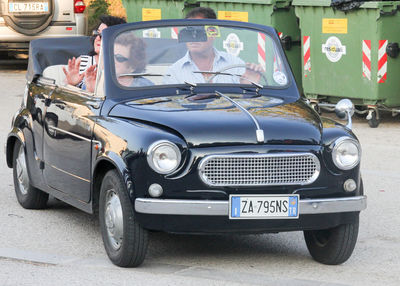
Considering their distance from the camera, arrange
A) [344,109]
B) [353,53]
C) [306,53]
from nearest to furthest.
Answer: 1. [344,109]
2. [353,53]
3. [306,53]

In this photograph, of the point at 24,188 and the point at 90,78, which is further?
the point at 24,188

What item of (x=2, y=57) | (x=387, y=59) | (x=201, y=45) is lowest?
(x=2, y=57)

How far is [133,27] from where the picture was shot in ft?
23.2

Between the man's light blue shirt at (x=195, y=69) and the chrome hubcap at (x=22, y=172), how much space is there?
1753mm

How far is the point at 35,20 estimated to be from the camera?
748 inches

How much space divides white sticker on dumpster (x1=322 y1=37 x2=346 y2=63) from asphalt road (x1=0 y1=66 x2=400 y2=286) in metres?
5.40

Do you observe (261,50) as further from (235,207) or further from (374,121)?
(374,121)

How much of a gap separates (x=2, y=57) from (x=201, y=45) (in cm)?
1584

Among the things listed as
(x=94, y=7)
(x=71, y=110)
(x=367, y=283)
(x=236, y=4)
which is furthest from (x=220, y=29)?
(x=94, y=7)

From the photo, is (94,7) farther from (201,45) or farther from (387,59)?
(201,45)

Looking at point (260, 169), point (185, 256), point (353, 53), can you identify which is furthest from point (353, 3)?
point (260, 169)

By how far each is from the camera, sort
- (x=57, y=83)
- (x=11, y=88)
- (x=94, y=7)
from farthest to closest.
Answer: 1. (x=94, y=7)
2. (x=11, y=88)
3. (x=57, y=83)

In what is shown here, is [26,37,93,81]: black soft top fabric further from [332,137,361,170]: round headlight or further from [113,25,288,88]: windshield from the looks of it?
[332,137,361,170]: round headlight

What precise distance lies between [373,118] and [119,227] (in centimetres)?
772
